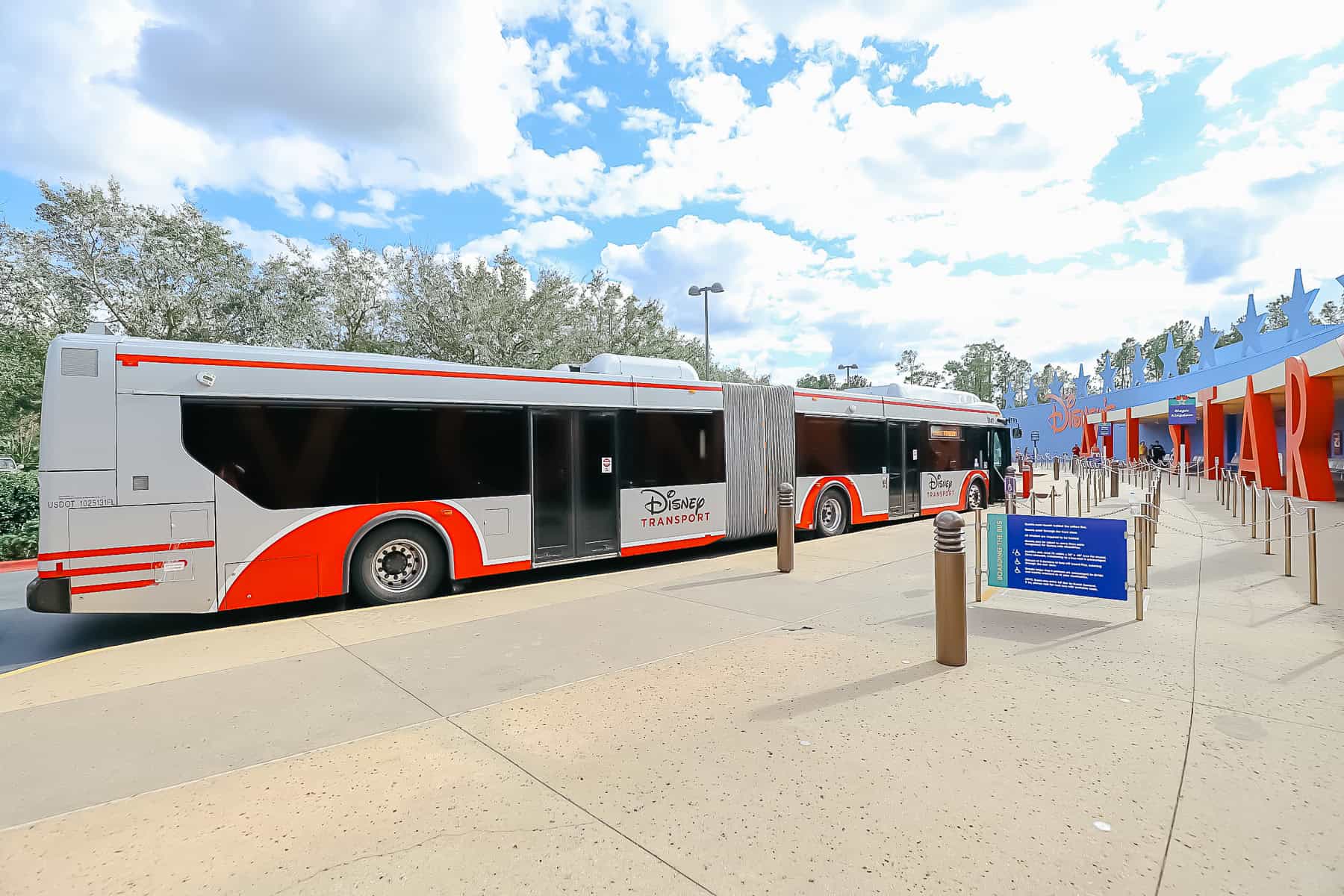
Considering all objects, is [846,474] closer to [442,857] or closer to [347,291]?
[442,857]

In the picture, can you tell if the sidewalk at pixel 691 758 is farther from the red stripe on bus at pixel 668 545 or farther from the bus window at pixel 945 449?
the bus window at pixel 945 449

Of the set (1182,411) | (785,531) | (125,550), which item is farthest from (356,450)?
(1182,411)

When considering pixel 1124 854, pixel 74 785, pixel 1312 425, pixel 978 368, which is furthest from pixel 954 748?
pixel 978 368

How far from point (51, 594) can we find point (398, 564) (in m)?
3.03

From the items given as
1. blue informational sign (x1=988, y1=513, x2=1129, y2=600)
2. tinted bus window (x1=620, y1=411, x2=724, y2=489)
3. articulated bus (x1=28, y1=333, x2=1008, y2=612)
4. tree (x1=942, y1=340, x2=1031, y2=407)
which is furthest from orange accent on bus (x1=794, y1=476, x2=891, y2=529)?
tree (x1=942, y1=340, x2=1031, y2=407)

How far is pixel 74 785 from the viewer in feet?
11.8

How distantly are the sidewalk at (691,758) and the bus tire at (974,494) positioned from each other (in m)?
9.78

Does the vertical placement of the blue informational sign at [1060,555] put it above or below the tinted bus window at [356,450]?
below

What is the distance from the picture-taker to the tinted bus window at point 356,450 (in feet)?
22.5

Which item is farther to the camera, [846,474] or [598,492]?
[846,474]

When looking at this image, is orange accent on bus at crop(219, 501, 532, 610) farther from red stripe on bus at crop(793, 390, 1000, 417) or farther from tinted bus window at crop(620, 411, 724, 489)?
red stripe on bus at crop(793, 390, 1000, 417)

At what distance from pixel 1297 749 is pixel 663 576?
257 inches

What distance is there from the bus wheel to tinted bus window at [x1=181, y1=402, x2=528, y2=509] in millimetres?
6296

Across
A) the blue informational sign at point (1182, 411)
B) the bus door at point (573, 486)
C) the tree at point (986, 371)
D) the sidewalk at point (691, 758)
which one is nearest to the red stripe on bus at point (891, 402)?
the bus door at point (573, 486)
